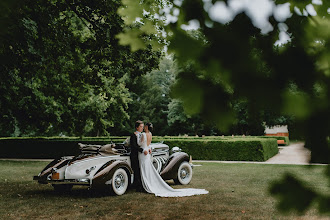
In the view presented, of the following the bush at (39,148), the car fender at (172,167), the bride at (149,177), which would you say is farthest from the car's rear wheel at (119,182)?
the bush at (39,148)

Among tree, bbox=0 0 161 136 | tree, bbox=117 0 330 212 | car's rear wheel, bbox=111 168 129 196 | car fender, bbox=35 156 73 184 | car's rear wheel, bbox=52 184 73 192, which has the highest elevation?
tree, bbox=0 0 161 136

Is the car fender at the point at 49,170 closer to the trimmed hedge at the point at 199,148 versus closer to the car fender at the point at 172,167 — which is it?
the car fender at the point at 172,167

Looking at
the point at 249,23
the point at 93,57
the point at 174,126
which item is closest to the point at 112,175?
the point at 93,57

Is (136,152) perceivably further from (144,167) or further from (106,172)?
(106,172)

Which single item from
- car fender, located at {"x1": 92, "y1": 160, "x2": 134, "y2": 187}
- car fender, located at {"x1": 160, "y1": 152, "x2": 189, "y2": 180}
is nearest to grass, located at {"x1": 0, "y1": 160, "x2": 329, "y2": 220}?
car fender, located at {"x1": 92, "y1": 160, "x2": 134, "y2": 187}

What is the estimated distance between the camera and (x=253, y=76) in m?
0.98

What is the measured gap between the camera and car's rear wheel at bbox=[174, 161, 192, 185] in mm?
9508

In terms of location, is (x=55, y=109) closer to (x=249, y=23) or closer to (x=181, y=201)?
(x=181, y=201)

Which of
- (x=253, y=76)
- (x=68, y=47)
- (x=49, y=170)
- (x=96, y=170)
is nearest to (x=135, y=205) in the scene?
(x=96, y=170)

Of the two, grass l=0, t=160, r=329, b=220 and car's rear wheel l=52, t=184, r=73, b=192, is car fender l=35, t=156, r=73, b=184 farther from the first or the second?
car's rear wheel l=52, t=184, r=73, b=192

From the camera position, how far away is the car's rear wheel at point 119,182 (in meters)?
7.92

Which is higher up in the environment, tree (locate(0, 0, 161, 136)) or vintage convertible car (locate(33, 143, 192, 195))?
tree (locate(0, 0, 161, 136))

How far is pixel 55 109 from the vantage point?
60.5ft

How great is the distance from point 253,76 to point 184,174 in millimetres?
8903
